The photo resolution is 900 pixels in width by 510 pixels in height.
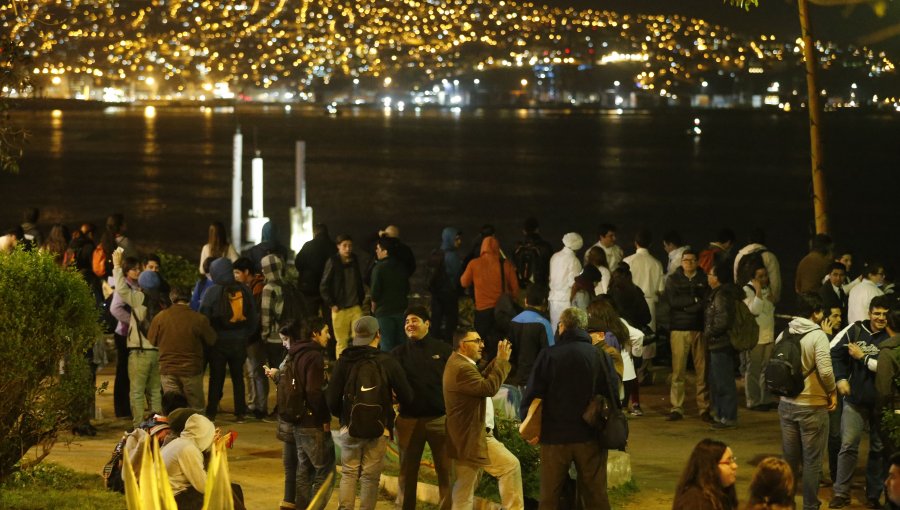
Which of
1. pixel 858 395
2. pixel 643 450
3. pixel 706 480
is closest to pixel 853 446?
pixel 858 395

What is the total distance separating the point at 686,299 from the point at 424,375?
14.3ft

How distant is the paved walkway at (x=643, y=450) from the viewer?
30.6ft

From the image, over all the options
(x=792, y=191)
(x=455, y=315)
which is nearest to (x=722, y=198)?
(x=792, y=191)

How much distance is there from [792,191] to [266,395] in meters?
79.8

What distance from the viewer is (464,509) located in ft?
26.4

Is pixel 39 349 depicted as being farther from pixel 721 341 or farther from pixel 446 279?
pixel 446 279

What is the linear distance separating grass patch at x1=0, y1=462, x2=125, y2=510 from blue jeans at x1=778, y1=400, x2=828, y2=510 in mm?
4516

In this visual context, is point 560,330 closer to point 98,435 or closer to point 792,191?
point 98,435

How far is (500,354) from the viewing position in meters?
8.04

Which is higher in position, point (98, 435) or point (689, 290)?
point (689, 290)

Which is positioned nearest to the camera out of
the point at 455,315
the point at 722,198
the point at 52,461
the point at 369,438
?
the point at 369,438

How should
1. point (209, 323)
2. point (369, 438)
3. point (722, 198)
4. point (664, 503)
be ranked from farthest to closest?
point (722, 198) < point (209, 323) < point (664, 503) < point (369, 438)

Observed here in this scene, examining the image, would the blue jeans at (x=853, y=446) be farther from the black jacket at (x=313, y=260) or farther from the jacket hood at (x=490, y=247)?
the black jacket at (x=313, y=260)

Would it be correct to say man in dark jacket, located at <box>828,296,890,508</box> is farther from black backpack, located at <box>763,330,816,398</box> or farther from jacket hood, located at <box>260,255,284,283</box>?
jacket hood, located at <box>260,255,284,283</box>
